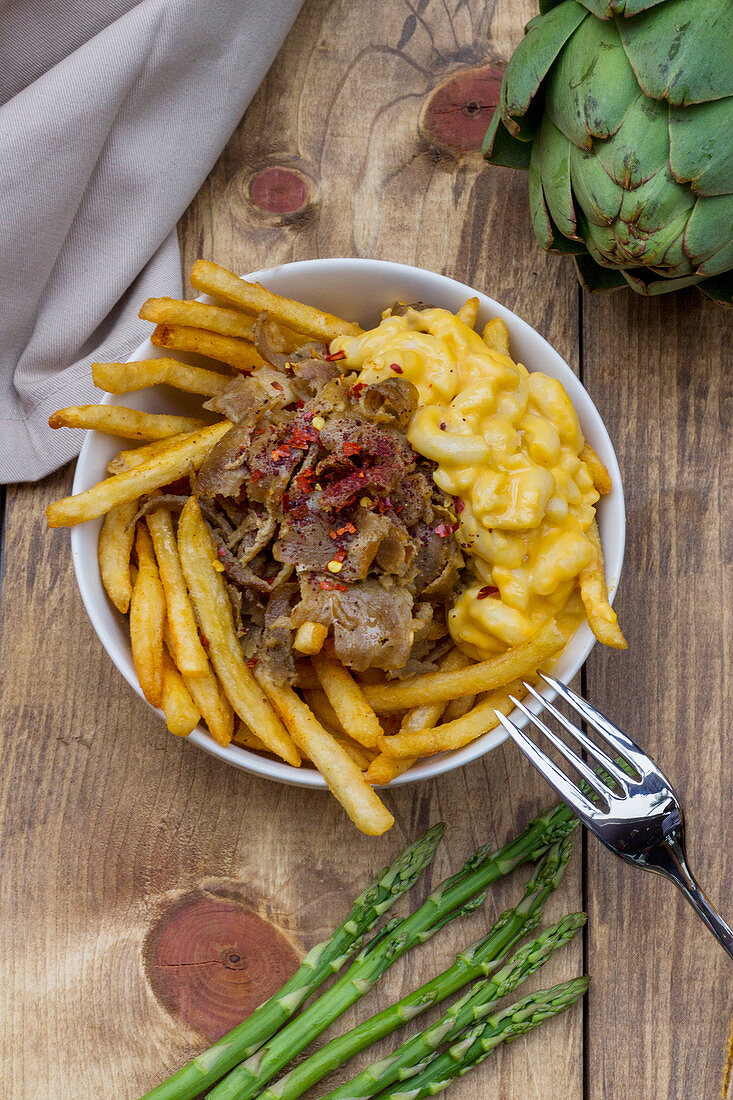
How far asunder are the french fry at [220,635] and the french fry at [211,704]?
0.02 meters

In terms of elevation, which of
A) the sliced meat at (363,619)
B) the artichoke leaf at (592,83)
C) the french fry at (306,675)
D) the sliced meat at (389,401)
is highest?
the artichoke leaf at (592,83)

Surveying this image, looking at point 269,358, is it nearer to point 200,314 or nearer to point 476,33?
point 200,314

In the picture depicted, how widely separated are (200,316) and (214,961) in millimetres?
1421

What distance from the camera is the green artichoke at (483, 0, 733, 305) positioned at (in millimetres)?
1872

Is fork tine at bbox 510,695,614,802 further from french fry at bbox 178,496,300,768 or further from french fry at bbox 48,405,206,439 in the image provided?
french fry at bbox 48,405,206,439

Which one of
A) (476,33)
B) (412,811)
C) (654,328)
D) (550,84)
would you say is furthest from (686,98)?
(412,811)

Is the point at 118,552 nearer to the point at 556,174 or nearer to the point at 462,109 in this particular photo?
the point at 556,174

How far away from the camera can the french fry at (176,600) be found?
6.07 ft

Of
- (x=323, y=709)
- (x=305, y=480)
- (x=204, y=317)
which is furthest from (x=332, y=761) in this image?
(x=204, y=317)

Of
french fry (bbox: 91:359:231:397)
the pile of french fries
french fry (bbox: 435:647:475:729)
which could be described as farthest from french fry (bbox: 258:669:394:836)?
french fry (bbox: 91:359:231:397)

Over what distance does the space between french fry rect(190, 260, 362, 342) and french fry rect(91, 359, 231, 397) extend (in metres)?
0.16

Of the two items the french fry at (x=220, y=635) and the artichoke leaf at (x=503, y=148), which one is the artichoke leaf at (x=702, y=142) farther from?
the french fry at (x=220, y=635)

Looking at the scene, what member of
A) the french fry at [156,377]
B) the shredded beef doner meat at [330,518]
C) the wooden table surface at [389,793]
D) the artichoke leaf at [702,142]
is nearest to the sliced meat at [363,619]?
the shredded beef doner meat at [330,518]

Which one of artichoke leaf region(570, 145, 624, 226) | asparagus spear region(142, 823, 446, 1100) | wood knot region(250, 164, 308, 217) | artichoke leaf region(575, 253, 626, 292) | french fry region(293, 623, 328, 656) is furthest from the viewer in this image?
wood knot region(250, 164, 308, 217)
